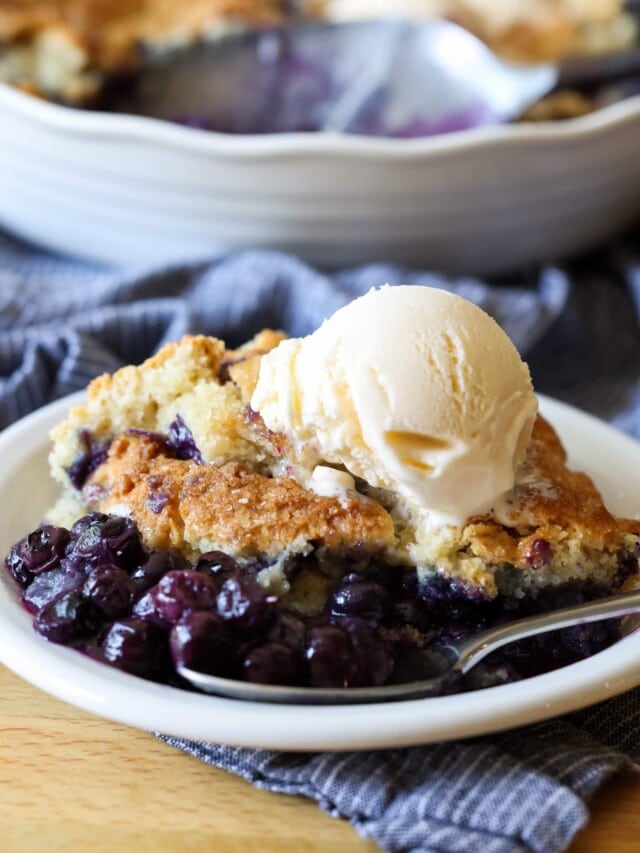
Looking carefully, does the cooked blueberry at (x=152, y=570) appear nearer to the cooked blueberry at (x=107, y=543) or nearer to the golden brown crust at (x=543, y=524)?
the cooked blueberry at (x=107, y=543)

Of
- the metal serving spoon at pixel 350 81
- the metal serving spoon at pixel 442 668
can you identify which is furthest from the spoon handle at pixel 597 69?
the metal serving spoon at pixel 442 668

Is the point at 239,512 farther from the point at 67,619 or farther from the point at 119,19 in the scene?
the point at 119,19

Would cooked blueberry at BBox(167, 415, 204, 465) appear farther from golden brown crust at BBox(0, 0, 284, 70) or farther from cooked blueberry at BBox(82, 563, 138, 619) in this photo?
golden brown crust at BBox(0, 0, 284, 70)

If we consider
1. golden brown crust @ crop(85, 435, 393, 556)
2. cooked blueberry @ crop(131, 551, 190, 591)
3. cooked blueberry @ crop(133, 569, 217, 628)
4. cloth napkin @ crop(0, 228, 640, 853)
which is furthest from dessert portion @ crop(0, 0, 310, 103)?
cooked blueberry @ crop(133, 569, 217, 628)

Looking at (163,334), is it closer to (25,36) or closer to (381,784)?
(25,36)

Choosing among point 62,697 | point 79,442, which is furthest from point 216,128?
point 62,697
